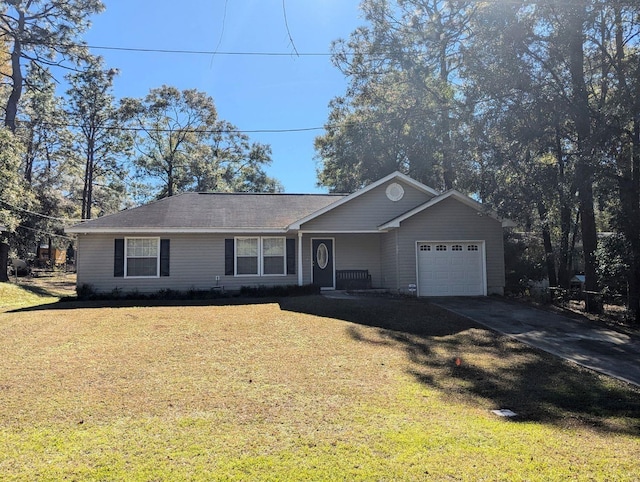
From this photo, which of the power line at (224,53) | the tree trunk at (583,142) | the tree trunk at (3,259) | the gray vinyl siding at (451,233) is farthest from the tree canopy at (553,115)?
the tree trunk at (3,259)

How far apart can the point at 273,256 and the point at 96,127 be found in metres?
25.7

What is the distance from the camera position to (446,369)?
25.3 feet

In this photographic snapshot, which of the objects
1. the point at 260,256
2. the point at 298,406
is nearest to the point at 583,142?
the point at 298,406

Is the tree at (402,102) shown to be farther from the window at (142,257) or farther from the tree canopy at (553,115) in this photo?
the window at (142,257)

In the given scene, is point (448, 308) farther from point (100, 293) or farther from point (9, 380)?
point (100, 293)

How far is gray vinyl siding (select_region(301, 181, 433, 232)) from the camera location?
1684cm

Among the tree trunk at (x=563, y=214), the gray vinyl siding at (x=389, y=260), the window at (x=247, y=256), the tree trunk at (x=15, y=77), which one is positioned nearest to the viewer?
the tree trunk at (x=563, y=214)

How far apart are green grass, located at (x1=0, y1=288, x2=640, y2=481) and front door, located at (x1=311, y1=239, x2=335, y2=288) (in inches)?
276

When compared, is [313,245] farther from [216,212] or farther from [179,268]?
[179,268]

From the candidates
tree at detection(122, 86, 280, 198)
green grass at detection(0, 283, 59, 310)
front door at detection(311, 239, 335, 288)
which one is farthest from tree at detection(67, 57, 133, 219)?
front door at detection(311, 239, 335, 288)

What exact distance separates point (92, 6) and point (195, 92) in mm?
12169

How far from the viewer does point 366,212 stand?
56.3 ft

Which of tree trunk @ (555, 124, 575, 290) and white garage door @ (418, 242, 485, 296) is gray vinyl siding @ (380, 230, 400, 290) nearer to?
white garage door @ (418, 242, 485, 296)

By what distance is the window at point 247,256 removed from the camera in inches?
682
